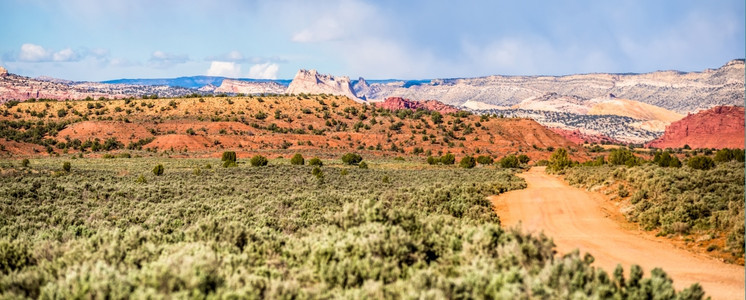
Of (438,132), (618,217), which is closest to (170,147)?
(438,132)

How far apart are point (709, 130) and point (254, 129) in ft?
454

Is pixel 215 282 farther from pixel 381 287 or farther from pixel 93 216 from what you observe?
pixel 93 216

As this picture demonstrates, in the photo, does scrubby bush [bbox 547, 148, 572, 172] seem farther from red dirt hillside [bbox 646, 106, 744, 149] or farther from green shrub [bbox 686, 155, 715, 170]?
red dirt hillside [bbox 646, 106, 744, 149]

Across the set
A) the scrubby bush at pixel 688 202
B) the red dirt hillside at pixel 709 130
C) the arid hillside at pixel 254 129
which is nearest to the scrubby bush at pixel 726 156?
the scrubby bush at pixel 688 202

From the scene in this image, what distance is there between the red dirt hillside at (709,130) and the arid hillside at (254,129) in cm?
6793

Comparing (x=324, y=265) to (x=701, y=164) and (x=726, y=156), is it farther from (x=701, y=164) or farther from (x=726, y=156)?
(x=726, y=156)

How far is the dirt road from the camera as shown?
13.9 meters

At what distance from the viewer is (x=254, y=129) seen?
103 m

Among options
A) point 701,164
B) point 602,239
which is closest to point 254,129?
point 701,164

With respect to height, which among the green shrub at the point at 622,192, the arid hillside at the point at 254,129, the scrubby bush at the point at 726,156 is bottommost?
the arid hillside at the point at 254,129

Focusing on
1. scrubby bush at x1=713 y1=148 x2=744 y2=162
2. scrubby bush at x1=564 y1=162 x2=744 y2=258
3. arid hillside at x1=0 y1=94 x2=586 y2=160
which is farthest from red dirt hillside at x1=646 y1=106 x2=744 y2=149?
scrubby bush at x1=564 y1=162 x2=744 y2=258

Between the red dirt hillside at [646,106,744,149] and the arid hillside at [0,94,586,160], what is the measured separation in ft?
223

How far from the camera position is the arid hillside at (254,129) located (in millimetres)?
87188

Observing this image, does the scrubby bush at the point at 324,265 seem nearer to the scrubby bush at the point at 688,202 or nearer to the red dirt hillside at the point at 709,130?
the scrubby bush at the point at 688,202
